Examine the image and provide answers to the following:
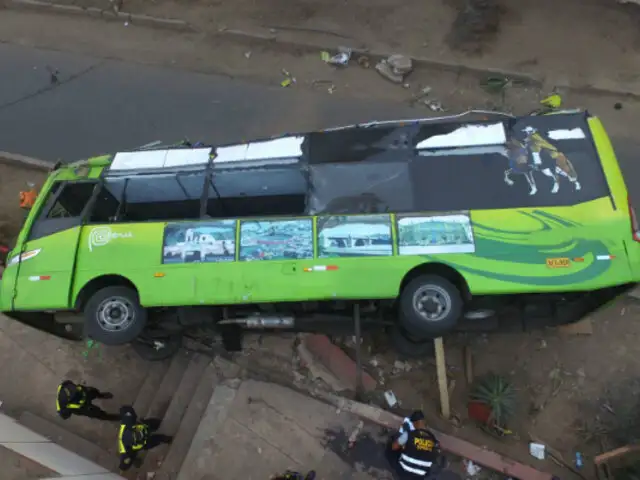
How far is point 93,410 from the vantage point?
7172 mm

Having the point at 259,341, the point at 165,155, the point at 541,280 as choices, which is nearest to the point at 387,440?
the point at 259,341

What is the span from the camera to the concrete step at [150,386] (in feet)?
25.1

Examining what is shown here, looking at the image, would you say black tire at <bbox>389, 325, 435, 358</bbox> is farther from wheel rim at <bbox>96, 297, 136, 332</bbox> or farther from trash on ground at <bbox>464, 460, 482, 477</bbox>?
wheel rim at <bbox>96, 297, 136, 332</bbox>

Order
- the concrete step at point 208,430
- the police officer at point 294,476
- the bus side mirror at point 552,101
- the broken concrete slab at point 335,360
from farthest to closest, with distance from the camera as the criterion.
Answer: the bus side mirror at point 552,101
the broken concrete slab at point 335,360
the concrete step at point 208,430
the police officer at point 294,476

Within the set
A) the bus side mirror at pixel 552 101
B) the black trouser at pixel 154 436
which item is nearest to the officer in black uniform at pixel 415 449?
the black trouser at pixel 154 436

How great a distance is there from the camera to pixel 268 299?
5984mm

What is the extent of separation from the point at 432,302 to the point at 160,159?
3.82m

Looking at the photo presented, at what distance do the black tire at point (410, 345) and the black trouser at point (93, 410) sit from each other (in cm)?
400

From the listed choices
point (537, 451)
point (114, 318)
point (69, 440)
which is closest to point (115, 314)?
point (114, 318)

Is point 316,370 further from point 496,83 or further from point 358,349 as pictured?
point 496,83

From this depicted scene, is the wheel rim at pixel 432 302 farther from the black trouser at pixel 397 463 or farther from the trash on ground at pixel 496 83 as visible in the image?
the trash on ground at pixel 496 83

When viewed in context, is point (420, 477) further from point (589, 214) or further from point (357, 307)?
point (589, 214)

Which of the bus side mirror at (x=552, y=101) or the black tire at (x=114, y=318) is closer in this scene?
the black tire at (x=114, y=318)

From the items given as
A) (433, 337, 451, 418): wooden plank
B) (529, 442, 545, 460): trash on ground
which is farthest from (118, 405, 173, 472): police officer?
(529, 442, 545, 460): trash on ground
